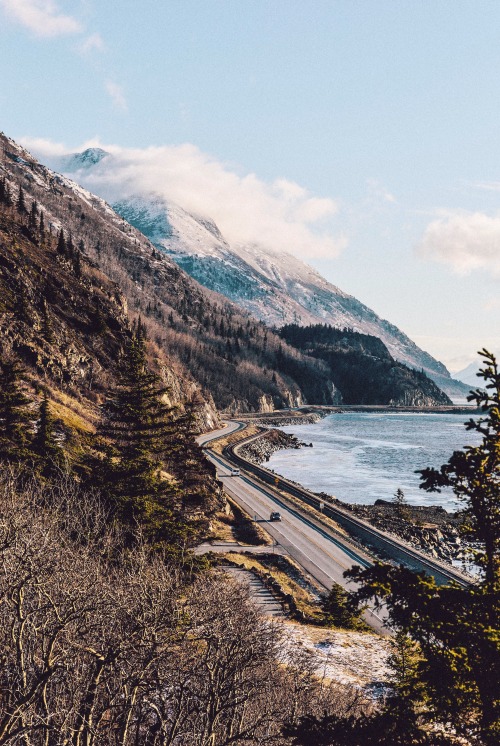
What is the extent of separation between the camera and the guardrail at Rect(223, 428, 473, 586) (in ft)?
138

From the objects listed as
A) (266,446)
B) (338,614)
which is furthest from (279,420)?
(338,614)

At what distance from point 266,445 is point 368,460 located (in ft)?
79.6

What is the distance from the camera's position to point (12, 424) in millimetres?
32188

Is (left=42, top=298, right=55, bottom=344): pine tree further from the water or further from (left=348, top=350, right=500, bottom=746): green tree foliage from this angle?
(left=348, top=350, right=500, bottom=746): green tree foliage

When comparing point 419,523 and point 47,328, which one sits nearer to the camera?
point 419,523

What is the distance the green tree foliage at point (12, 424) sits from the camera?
29.4 metres

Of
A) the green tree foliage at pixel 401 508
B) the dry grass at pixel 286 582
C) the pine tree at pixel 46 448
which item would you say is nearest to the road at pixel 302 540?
the dry grass at pixel 286 582

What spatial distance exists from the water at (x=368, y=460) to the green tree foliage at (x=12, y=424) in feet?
148

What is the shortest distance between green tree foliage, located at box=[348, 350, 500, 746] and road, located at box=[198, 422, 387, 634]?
2701 centimetres

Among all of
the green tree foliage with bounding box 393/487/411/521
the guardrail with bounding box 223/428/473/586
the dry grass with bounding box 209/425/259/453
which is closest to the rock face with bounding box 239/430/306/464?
the dry grass with bounding box 209/425/259/453

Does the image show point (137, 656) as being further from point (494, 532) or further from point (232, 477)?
point (232, 477)

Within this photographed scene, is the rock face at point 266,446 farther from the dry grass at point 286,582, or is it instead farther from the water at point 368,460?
the dry grass at point 286,582

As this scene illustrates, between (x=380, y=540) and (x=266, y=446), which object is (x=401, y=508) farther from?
(x=266, y=446)

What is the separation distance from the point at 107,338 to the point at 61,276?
13.9 meters
